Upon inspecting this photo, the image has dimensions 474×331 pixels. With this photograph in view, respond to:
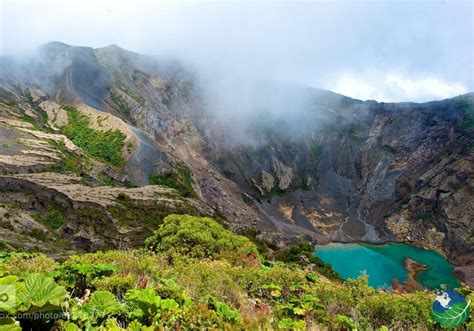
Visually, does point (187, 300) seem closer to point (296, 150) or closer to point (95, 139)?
point (95, 139)

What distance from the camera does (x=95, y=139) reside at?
81.6 meters

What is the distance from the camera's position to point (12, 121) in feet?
230

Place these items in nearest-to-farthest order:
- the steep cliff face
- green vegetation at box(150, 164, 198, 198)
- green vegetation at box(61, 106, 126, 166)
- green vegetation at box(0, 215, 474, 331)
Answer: green vegetation at box(0, 215, 474, 331) → green vegetation at box(61, 106, 126, 166) → green vegetation at box(150, 164, 198, 198) → the steep cliff face

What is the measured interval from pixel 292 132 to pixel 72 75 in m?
76.4

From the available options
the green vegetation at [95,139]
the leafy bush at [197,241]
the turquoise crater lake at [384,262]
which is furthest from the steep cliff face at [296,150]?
the leafy bush at [197,241]

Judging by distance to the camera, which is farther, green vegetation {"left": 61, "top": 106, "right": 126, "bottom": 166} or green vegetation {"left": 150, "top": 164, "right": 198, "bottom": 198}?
green vegetation {"left": 150, "top": 164, "right": 198, "bottom": 198}

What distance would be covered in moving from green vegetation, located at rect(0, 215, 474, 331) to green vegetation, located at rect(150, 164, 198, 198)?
6693 cm

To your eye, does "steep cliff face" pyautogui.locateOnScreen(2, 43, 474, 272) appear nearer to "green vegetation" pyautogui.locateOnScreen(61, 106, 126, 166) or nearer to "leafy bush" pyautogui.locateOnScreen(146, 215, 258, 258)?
"green vegetation" pyautogui.locateOnScreen(61, 106, 126, 166)

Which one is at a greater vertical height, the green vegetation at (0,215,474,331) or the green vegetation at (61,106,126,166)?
the green vegetation at (0,215,474,331)

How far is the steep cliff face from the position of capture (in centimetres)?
9475

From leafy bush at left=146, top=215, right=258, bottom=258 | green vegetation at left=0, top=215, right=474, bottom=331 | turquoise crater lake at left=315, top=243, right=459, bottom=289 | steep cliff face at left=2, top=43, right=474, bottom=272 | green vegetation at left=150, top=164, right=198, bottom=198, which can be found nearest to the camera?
green vegetation at left=0, top=215, right=474, bottom=331

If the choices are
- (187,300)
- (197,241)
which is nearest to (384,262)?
(197,241)

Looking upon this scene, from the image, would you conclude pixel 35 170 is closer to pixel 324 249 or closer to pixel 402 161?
pixel 324 249

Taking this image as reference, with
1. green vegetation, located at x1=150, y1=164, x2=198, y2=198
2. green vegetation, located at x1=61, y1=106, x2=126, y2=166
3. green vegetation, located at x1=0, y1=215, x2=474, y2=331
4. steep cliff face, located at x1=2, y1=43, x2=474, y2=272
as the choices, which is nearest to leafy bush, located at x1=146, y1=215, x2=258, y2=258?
green vegetation, located at x1=0, y1=215, x2=474, y2=331
